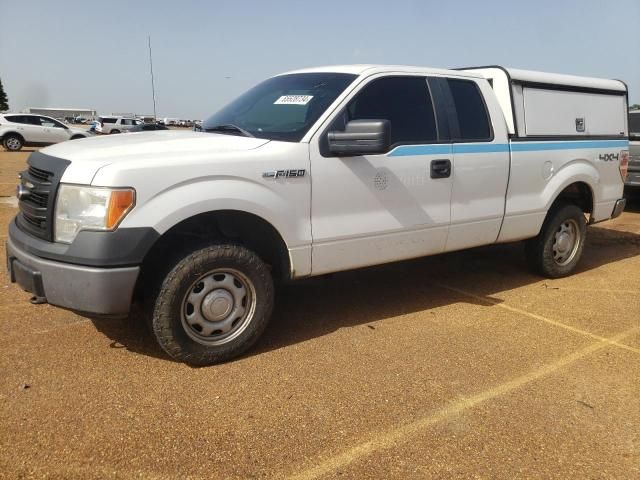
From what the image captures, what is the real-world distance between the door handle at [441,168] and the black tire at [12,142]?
23.4 meters

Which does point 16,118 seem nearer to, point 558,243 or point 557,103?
point 557,103

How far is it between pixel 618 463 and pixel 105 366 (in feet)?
9.42

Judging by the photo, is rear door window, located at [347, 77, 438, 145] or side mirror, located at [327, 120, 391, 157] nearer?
side mirror, located at [327, 120, 391, 157]

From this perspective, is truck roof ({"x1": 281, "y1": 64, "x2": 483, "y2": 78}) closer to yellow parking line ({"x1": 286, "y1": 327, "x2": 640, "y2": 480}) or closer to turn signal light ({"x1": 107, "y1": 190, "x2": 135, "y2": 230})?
turn signal light ({"x1": 107, "y1": 190, "x2": 135, "y2": 230})

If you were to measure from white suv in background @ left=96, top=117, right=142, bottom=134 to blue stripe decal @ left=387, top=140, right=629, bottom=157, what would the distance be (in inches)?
1370

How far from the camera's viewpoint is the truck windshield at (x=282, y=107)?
379cm

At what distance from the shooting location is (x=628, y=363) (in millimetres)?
3680

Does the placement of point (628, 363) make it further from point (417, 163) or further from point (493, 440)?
point (417, 163)

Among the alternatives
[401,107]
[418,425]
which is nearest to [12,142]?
[401,107]

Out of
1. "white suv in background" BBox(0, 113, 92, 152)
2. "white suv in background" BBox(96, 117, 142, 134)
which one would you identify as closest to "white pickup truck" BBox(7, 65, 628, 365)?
"white suv in background" BBox(0, 113, 92, 152)

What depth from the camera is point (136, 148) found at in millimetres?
3314

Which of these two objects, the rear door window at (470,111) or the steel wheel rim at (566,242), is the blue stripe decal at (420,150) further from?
the steel wheel rim at (566,242)

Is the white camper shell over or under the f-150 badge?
over

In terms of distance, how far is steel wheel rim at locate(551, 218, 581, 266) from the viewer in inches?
221
